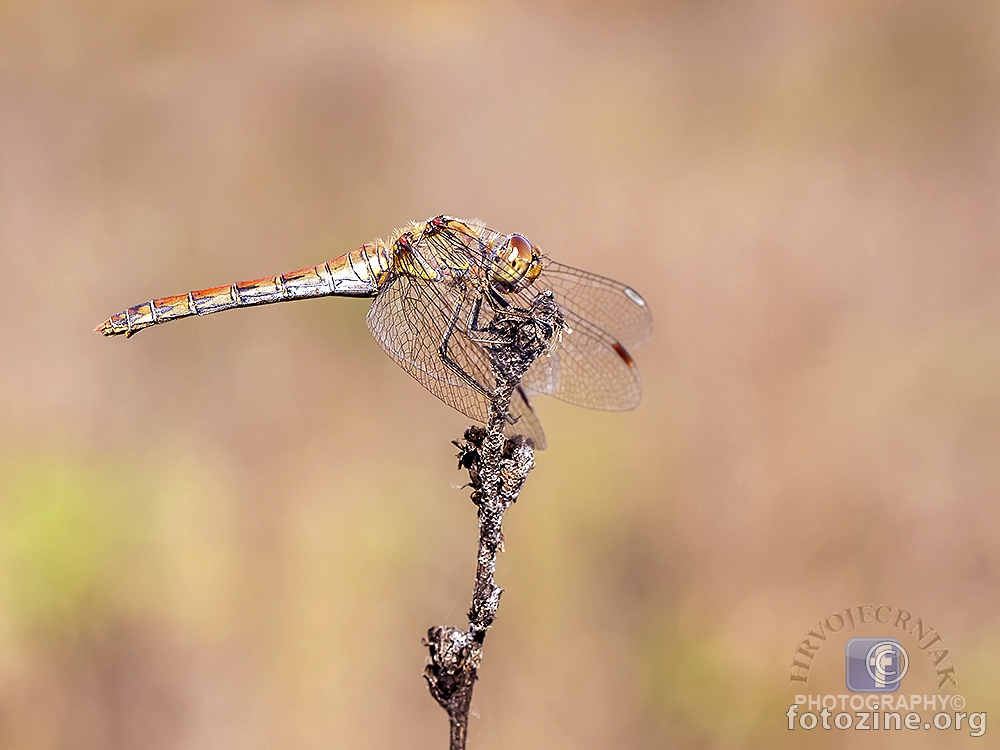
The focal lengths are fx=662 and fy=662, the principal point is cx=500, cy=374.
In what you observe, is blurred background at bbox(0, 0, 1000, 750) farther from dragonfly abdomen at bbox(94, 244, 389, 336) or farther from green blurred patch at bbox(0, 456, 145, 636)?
dragonfly abdomen at bbox(94, 244, 389, 336)

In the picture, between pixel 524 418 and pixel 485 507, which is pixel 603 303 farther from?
pixel 485 507

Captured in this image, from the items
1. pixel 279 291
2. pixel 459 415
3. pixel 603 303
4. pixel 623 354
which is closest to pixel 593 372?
pixel 623 354

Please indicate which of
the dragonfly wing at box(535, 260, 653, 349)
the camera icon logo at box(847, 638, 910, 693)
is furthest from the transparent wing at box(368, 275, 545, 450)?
the camera icon logo at box(847, 638, 910, 693)

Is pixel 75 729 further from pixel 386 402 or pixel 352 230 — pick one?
pixel 352 230

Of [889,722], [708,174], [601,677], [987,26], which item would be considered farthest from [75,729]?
[987,26]

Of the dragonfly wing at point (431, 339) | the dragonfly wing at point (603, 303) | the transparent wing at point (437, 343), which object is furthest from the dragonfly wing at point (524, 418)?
the dragonfly wing at point (603, 303)

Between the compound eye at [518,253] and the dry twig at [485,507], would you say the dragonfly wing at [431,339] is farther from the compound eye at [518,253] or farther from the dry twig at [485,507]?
the dry twig at [485,507]

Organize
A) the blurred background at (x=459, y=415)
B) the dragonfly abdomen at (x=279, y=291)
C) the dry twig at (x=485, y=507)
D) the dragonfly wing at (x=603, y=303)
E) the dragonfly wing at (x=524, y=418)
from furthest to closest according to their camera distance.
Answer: the blurred background at (x=459, y=415) → the dragonfly wing at (x=603, y=303) → the dragonfly abdomen at (x=279, y=291) → the dragonfly wing at (x=524, y=418) → the dry twig at (x=485, y=507)
